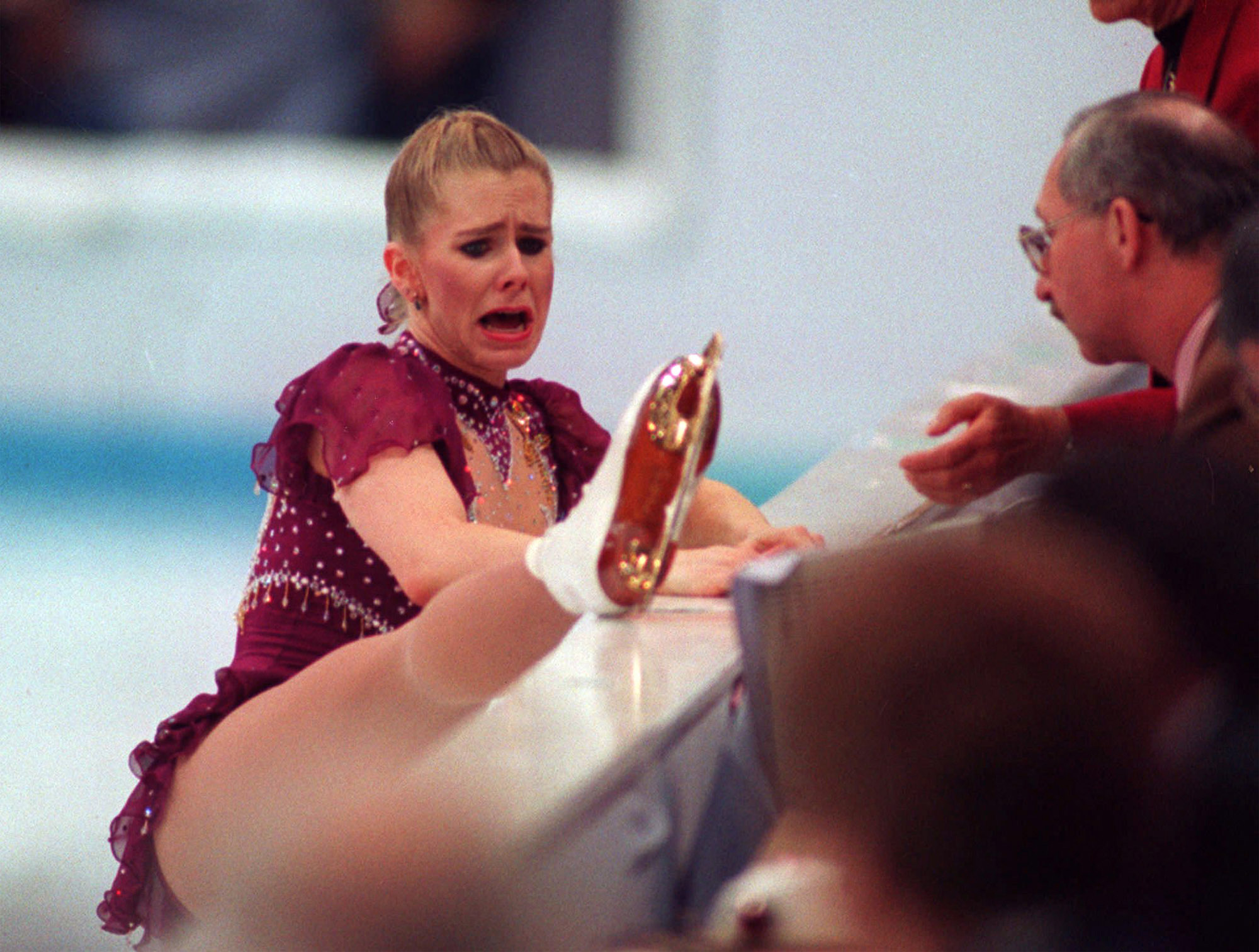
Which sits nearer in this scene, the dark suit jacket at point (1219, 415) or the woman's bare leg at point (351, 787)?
the woman's bare leg at point (351, 787)

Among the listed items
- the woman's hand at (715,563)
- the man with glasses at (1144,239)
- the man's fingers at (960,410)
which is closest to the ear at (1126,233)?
the man with glasses at (1144,239)

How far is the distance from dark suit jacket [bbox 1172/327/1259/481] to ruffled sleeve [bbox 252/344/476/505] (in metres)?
0.44

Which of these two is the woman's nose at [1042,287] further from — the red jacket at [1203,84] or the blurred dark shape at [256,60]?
the blurred dark shape at [256,60]

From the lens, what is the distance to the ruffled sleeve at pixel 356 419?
90 centimetres

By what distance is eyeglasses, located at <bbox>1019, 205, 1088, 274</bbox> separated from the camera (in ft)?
3.05

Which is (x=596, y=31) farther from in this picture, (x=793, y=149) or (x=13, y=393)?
(x=13, y=393)

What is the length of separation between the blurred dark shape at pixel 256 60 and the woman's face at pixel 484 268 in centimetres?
5

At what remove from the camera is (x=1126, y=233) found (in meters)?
0.89

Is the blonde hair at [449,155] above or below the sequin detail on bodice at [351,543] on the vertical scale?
above

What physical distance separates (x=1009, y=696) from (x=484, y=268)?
0.50 m

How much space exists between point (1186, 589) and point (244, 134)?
630 mm

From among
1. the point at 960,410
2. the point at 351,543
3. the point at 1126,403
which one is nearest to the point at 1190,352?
the point at 1126,403

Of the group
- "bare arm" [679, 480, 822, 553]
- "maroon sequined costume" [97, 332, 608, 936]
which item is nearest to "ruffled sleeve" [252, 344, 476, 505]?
"maroon sequined costume" [97, 332, 608, 936]

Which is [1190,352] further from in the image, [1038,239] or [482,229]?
[482,229]
